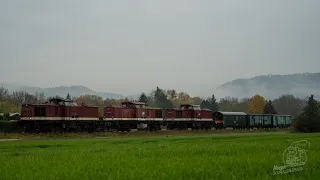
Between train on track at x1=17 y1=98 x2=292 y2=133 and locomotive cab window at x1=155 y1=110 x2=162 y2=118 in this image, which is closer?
train on track at x1=17 y1=98 x2=292 y2=133

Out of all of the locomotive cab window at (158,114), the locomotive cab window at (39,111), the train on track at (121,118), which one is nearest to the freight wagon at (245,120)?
the train on track at (121,118)

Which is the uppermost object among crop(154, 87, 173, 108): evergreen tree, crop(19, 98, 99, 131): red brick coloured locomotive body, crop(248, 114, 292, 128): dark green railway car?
crop(154, 87, 173, 108): evergreen tree

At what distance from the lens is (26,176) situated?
7.98 m

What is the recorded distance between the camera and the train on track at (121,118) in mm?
48250

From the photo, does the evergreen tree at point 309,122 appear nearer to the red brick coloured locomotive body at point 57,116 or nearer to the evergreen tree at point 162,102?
the red brick coloured locomotive body at point 57,116

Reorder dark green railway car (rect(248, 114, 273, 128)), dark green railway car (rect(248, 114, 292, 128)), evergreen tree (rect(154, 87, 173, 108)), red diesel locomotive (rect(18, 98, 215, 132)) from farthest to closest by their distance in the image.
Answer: evergreen tree (rect(154, 87, 173, 108)), dark green railway car (rect(248, 114, 292, 128)), dark green railway car (rect(248, 114, 273, 128)), red diesel locomotive (rect(18, 98, 215, 132))

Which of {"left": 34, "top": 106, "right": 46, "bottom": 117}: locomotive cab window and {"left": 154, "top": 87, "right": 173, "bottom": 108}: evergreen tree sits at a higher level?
{"left": 154, "top": 87, "right": 173, "bottom": 108}: evergreen tree

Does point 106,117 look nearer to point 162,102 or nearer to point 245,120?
point 245,120

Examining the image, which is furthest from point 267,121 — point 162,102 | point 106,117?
point 162,102

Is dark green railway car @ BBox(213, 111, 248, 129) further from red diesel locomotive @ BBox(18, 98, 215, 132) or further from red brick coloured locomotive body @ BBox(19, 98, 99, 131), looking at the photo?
red brick coloured locomotive body @ BBox(19, 98, 99, 131)

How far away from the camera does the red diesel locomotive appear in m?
48.0

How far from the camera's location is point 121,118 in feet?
190

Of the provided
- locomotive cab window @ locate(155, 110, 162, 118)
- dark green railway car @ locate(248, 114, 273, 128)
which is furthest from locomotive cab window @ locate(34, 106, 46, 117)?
dark green railway car @ locate(248, 114, 273, 128)

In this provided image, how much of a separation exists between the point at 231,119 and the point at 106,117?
3139 cm
